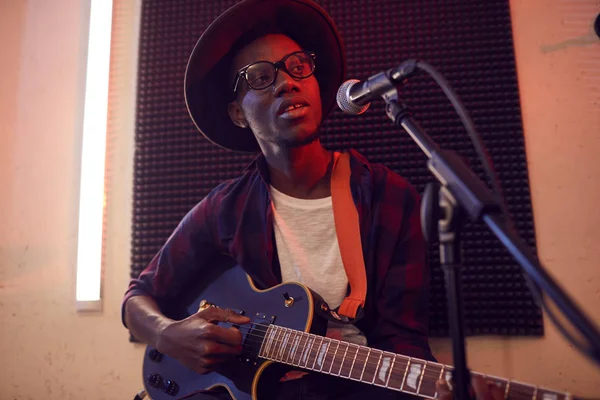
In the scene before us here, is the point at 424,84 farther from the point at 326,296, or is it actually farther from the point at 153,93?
the point at 153,93

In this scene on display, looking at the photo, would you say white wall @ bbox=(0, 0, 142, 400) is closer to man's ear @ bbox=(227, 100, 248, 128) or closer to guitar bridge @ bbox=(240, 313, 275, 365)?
man's ear @ bbox=(227, 100, 248, 128)

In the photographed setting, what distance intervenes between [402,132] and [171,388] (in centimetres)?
166

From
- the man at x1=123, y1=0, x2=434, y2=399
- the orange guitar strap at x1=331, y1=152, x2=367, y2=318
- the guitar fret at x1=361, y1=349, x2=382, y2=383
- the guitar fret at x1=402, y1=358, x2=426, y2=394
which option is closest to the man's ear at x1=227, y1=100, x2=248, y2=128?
the man at x1=123, y1=0, x2=434, y2=399

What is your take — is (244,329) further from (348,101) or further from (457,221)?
(457,221)

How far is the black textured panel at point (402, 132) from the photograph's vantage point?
2.30 meters

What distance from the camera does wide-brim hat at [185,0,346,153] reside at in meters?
2.06

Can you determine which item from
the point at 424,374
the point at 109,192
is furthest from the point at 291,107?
the point at 109,192

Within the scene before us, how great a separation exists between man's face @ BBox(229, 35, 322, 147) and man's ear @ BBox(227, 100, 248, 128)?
0.10m

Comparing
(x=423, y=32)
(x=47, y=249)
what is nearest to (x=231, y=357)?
(x=47, y=249)

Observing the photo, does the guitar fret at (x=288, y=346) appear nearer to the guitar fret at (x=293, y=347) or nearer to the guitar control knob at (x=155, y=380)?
the guitar fret at (x=293, y=347)

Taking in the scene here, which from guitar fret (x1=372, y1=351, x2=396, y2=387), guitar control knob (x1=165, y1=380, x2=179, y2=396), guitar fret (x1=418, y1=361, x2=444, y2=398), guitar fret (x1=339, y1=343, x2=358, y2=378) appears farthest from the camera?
guitar control knob (x1=165, y1=380, x2=179, y2=396)

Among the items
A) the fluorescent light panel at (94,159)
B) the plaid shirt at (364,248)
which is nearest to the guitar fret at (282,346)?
the plaid shirt at (364,248)

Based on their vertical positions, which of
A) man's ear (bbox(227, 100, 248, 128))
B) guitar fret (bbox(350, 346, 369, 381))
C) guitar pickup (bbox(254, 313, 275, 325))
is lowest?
guitar fret (bbox(350, 346, 369, 381))

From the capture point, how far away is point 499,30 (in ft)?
8.05
